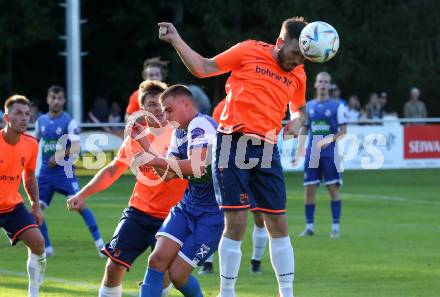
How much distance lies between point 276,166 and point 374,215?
406 inches

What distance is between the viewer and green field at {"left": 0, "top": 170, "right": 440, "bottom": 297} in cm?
1126

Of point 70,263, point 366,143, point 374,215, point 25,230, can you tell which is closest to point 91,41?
point 366,143

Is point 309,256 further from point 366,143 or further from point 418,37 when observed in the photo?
point 418,37

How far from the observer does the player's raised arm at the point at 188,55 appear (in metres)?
8.52

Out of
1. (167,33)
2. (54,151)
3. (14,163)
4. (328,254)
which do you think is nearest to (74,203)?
(167,33)

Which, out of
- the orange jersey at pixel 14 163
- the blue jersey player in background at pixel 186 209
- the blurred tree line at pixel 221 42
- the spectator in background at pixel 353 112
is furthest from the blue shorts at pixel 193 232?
the blurred tree line at pixel 221 42

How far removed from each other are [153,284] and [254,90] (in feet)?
5.77

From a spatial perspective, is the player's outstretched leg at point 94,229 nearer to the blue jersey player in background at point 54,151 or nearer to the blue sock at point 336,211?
the blue jersey player in background at point 54,151

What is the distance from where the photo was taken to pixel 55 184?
49.6ft

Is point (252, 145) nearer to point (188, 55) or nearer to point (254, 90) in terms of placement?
point (254, 90)

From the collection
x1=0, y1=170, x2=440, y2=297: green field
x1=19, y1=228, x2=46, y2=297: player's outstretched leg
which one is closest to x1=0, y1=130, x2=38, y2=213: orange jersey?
x1=19, y1=228, x2=46, y2=297: player's outstretched leg

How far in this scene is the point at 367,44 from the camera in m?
38.9

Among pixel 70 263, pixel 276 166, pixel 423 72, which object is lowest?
pixel 70 263

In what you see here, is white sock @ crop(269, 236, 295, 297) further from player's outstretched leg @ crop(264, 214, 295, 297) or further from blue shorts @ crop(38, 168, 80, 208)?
blue shorts @ crop(38, 168, 80, 208)
